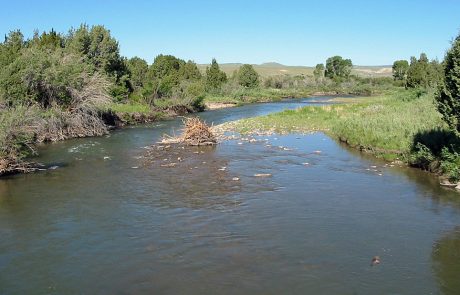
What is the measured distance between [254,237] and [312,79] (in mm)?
142423

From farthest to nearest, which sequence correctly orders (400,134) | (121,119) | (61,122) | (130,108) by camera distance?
(130,108), (121,119), (61,122), (400,134)

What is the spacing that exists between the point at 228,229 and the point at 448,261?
6.60 meters

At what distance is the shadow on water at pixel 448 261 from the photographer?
37.0 ft

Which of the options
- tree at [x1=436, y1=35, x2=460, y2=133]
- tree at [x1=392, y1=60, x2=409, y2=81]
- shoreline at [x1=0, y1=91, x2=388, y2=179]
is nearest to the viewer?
tree at [x1=436, y1=35, x2=460, y2=133]

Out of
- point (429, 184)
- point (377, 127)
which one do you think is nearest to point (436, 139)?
point (429, 184)

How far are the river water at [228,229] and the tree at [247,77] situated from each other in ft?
290

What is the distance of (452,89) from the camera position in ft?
60.0

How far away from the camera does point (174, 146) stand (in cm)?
3294

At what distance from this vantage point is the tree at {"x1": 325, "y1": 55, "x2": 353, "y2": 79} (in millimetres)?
165375

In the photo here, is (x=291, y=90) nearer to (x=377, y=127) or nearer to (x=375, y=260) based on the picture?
(x=377, y=127)

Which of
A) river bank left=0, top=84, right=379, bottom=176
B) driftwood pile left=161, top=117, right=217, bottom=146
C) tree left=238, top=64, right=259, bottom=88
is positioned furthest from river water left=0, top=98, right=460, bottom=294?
tree left=238, top=64, right=259, bottom=88

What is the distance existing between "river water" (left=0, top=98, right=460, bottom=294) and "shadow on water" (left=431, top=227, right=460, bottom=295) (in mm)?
32

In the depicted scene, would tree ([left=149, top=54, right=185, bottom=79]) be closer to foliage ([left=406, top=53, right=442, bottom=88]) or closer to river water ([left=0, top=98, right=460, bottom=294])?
foliage ([left=406, top=53, right=442, bottom=88])

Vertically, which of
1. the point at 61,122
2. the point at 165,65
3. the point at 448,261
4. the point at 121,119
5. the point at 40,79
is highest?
the point at 165,65
